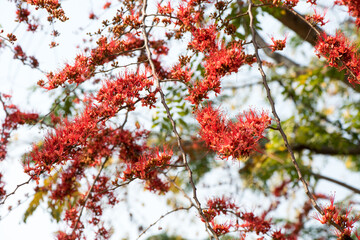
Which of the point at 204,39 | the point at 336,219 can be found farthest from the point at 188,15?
the point at 336,219

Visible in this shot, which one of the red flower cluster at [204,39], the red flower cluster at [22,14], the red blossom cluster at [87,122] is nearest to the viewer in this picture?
the red blossom cluster at [87,122]

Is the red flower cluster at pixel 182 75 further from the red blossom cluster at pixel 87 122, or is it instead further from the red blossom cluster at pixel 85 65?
the red blossom cluster at pixel 85 65

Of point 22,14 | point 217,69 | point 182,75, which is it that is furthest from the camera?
point 22,14

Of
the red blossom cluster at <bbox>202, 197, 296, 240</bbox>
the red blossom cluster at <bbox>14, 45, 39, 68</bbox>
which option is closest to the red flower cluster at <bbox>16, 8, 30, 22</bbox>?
the red blossom cluster at <bbox>14, 45, 39, 68</bbox>

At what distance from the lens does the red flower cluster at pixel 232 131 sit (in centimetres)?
237

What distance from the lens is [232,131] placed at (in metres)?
2.41

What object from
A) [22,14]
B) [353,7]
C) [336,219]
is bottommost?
[336,219]

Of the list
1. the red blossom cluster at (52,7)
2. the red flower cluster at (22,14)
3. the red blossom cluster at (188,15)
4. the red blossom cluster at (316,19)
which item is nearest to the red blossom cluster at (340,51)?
the red blossom cluster at (316,19)

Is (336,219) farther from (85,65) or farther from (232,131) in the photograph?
(85,65)

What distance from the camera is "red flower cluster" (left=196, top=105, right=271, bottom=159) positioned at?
93.4 inches

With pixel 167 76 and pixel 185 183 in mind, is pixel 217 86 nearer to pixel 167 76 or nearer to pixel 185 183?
pixel 167 76

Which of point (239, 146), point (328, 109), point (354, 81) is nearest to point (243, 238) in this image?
point (239, 146)

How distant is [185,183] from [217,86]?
399cm

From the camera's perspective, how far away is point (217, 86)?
2674 mm
